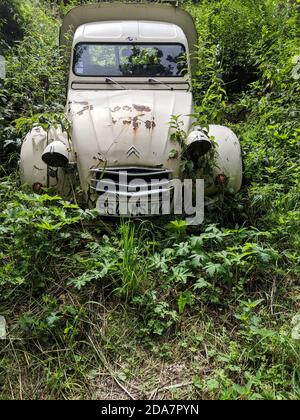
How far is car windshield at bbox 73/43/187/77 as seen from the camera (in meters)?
4.52

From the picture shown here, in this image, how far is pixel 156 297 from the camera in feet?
9.64

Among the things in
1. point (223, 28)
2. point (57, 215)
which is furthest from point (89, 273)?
point (223, 28)

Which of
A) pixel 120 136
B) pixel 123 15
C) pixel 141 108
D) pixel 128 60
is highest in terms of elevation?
pixel 123 15

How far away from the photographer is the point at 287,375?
7.98 feet

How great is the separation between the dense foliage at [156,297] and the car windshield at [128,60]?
3.37ft

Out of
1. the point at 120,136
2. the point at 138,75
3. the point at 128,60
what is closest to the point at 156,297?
the point at 120,136

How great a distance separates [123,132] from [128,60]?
148cm

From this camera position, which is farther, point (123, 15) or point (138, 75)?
point (123, 15)

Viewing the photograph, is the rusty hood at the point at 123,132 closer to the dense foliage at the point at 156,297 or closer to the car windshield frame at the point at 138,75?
the dense foliage at the point at 156,297

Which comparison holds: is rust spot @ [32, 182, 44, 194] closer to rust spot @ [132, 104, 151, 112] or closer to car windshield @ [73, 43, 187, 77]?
rust spot @ [132, 104, 151, 112]

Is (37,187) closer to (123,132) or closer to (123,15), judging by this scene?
(123,132)

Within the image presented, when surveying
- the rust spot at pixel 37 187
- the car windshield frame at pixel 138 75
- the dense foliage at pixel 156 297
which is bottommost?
the dense foliage at pixel 156 297

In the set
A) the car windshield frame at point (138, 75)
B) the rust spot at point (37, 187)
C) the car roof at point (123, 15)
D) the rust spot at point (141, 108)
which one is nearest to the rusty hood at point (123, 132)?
the rust spot at point (141, 108)

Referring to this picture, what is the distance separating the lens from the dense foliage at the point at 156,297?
97.3 inches
